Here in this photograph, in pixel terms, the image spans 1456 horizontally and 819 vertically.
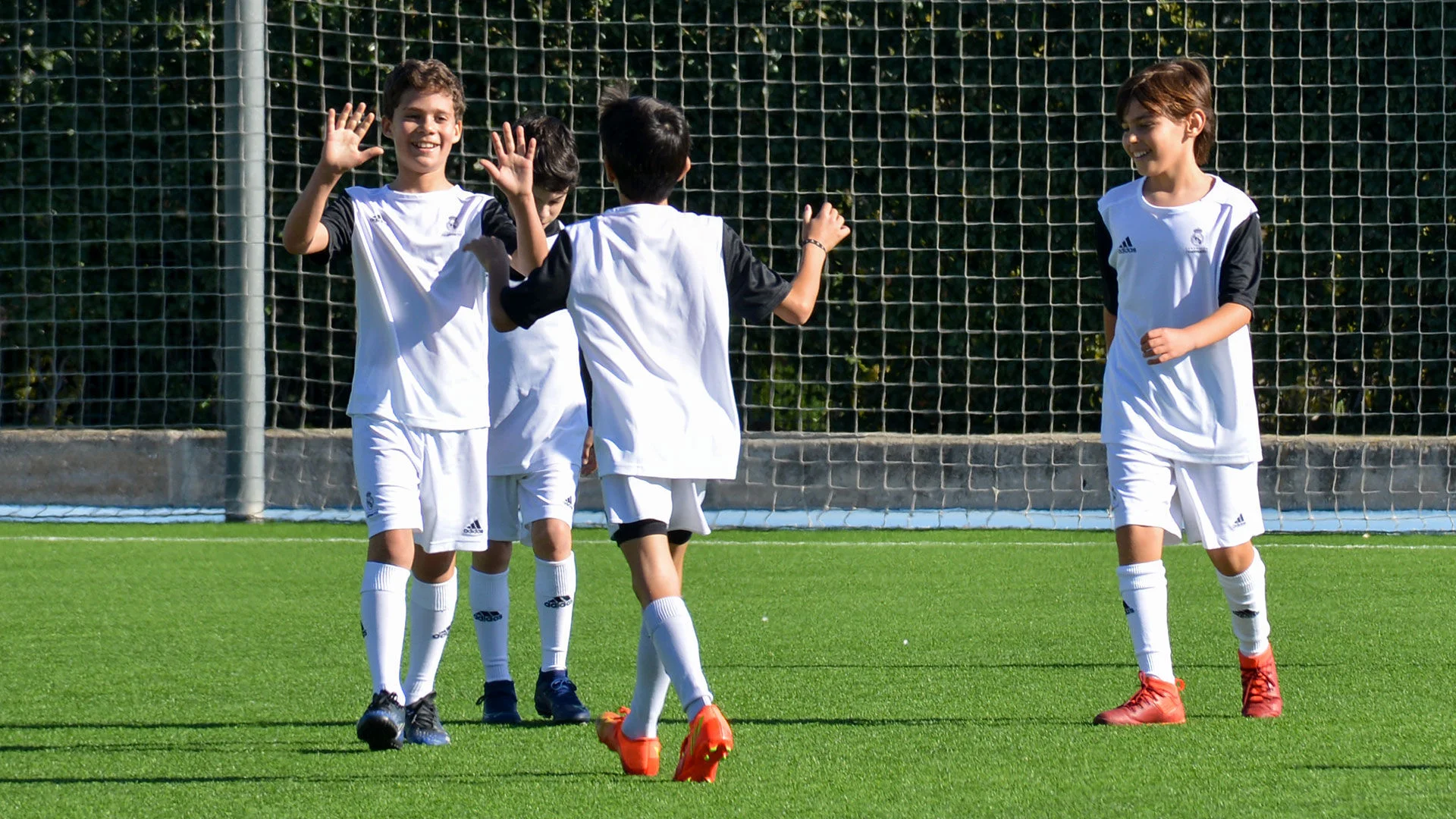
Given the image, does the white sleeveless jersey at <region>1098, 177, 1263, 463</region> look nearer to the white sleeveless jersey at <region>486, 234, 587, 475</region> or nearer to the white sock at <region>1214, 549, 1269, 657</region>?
the white sock at <region>1214, 549, 1269, 657</region>

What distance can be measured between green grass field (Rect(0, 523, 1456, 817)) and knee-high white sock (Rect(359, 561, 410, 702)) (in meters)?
0.18

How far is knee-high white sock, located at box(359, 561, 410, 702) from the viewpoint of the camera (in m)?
4.11

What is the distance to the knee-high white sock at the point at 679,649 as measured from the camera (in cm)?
360

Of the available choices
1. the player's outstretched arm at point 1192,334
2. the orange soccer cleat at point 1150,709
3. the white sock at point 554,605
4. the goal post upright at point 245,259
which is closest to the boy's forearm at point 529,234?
the white sock at point 554,605

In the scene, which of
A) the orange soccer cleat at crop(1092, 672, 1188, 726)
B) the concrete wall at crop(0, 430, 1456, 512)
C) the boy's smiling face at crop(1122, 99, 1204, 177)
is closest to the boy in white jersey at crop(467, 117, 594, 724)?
the orange soccer cleat at crop(1092, 672, 1188, 726)

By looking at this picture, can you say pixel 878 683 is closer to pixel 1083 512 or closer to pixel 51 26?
pixel 1083 512

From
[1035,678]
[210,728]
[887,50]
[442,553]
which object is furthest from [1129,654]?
[887,50]

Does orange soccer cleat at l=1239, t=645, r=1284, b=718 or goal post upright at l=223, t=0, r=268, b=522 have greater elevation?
goal post upright at l=223, t=0, r=268, b=522

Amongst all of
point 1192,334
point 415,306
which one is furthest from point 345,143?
point 1192,334

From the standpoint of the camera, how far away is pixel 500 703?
4652mm

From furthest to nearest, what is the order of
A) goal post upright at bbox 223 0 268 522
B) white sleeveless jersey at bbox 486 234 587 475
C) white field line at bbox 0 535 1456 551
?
goal post upright at bbox 223 0 268 522 → white field line at bbox 0 535 1456 551 → white sleeveless jersey at bbox 486 234 587 475

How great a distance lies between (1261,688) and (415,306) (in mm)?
2254

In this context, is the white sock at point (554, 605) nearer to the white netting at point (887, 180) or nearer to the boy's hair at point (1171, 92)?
the boy's hair at point (1171, 92)

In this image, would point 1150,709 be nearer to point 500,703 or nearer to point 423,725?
point 500,703
